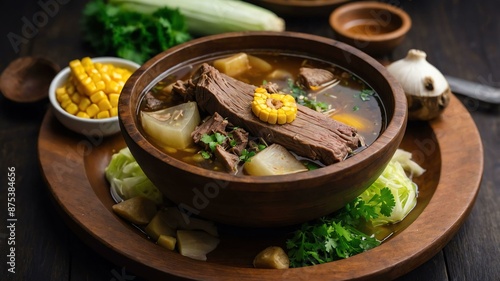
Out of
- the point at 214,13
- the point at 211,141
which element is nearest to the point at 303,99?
the point at 211,141

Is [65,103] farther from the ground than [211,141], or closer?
closer

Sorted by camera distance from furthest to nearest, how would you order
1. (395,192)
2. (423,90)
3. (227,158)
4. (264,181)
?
(423,90) → (395,192) → (227,158) → (264,181)

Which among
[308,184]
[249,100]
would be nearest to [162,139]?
[249,100]

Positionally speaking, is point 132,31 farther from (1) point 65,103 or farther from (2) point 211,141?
(2) point 211,141

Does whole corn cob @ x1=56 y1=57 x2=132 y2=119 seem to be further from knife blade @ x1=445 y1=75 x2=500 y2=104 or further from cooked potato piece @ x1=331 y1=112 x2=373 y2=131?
knife blade @ x1=445 y1=75 x2=500 y2=104

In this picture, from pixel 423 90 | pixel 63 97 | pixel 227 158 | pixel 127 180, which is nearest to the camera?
pixel 227 158

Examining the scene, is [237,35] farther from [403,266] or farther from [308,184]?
[403,266]

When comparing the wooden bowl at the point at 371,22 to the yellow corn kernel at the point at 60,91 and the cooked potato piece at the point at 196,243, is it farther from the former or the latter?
the cooked potato piece at the point at 196,243

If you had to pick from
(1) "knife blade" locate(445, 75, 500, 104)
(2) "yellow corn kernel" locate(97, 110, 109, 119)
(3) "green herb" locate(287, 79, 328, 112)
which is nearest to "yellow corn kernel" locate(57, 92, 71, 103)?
(2) "yellow corn kernel" locate(97, 110, 109, 119)
